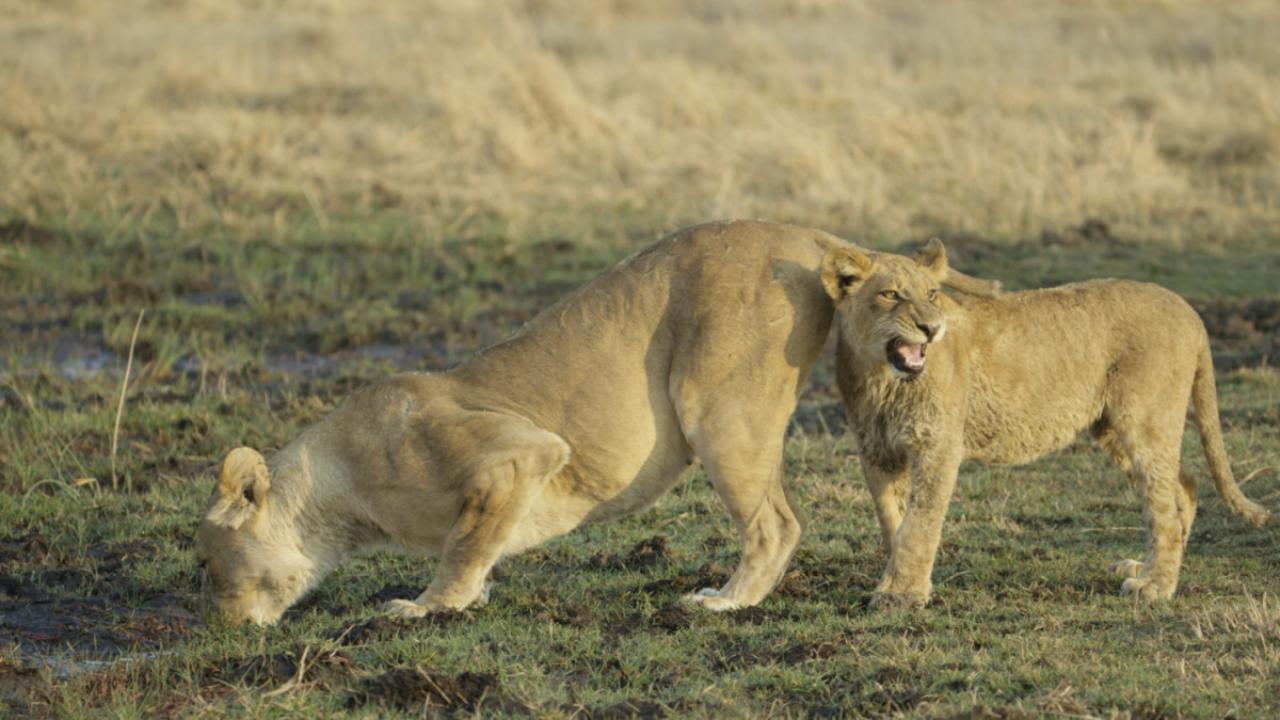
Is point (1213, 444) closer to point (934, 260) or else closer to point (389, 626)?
point (934, 260)

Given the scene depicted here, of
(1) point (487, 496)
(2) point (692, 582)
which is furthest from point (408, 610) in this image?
(2) point (692, 582)

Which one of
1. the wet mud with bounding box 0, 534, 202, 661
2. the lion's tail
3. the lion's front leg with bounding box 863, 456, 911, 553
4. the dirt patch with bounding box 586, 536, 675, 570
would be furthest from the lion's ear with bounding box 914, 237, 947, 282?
the wet mud with bounding box 0, 534, 202, 661

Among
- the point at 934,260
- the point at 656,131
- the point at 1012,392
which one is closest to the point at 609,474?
the point at 934,260

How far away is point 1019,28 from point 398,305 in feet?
46.9

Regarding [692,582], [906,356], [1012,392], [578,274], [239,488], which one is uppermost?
[906,356]

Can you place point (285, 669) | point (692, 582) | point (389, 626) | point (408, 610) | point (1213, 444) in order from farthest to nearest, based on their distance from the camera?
point (1213, 444)
point (692, 582)
point (408, 610)
point (389, 626)
point (285, 669)

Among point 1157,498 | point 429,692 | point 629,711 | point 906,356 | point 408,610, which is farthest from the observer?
point 1157,498

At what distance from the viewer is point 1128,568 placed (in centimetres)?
699

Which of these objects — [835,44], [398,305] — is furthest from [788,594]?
[835,44]

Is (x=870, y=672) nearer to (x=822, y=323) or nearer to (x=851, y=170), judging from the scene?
(x=822, y=323)

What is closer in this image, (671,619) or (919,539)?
(671,619)

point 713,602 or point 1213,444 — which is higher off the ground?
point 1213,444

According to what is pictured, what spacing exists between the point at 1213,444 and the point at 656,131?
35.8ft

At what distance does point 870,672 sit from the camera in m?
5.56
